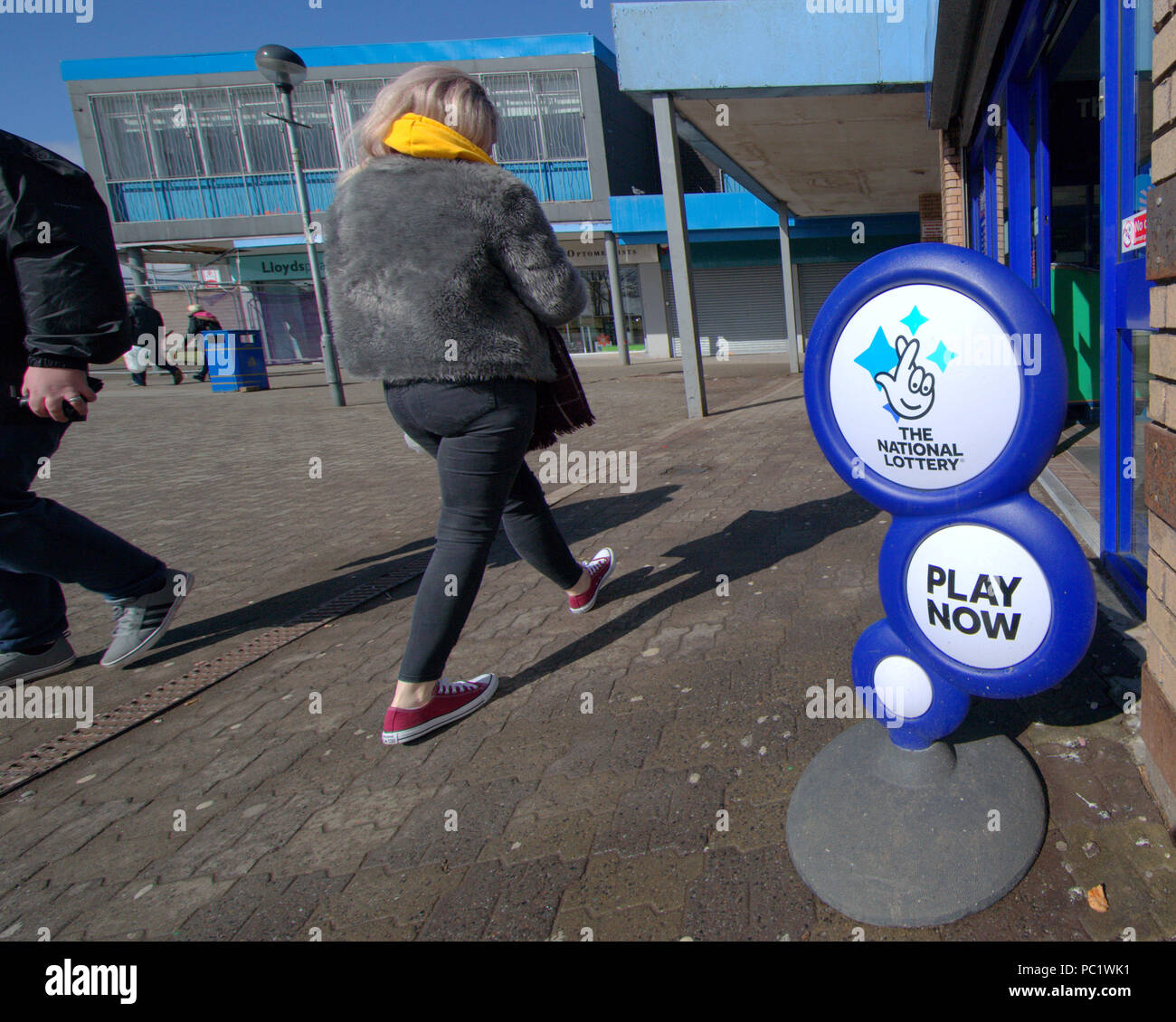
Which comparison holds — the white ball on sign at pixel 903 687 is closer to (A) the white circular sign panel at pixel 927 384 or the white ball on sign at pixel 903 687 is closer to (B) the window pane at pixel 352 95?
(A) the white circular sign panel at pixel 927 384

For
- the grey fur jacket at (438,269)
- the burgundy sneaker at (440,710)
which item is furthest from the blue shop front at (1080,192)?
the burgundy sneaker at (440,710)

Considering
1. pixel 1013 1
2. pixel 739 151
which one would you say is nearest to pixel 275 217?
pixel 739 151

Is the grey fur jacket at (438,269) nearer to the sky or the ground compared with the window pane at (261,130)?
nearer to the ground

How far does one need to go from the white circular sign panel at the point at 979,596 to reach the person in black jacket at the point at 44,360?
2.87 meters

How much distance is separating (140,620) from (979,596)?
136 inches

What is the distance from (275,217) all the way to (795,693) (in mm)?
25634

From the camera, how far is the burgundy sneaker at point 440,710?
2527mm

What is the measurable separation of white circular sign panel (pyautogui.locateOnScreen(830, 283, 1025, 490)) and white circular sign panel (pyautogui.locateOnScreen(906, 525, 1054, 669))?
14cm

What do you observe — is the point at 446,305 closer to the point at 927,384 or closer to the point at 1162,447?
the point at 927,384

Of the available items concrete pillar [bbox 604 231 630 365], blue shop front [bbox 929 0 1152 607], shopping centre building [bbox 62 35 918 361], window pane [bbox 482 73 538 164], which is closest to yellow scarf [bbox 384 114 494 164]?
blue shop front [bbox 929 0 1152 607]

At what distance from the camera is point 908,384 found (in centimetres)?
161

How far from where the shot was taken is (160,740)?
2799 millimetres

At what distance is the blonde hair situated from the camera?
7.95 ft

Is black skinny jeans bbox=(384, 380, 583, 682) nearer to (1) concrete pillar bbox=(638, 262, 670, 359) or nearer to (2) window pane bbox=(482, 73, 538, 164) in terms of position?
(2) window pane bbox=(482, 73, 538, 164)
